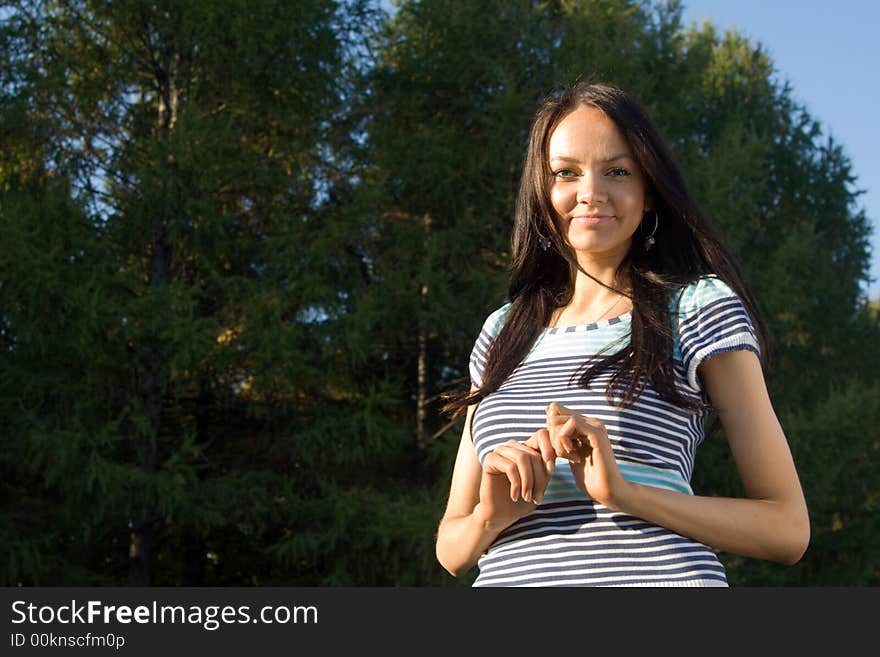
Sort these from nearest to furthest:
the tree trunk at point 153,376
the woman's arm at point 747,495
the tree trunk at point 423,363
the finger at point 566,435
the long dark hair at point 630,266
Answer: the finger at point 566,435 < the woman's arm at point 747,495 < the long dark hair at point 630,266 < the tree trunk at point 153,376 < the tree trunk at point 423,363

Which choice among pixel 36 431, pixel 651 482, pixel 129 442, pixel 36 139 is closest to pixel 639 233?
pixel 651 482

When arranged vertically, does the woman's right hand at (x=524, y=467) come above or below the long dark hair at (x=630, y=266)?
below

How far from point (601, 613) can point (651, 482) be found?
11.1 inches

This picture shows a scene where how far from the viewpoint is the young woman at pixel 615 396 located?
161 cm

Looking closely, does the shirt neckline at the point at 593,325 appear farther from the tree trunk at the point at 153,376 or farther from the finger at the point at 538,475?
the tree trunk at the point at 153,376

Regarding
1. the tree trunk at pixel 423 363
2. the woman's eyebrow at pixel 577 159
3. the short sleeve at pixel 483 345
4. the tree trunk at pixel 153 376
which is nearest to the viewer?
the woman's eyebrow at pixel 577 159

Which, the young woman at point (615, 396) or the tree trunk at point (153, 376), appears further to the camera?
the tree trunk at point (153, 376)

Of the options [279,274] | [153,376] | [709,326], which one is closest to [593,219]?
[709,326]

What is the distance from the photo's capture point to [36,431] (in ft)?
32.1

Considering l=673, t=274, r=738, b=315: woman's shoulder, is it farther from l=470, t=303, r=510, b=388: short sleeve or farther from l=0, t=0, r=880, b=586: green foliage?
l=0, t=0, r=880, b=586: green foliage

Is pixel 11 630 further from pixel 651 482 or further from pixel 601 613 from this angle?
pixel 651 482

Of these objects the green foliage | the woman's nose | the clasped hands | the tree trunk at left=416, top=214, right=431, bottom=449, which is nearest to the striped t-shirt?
the clasped hands

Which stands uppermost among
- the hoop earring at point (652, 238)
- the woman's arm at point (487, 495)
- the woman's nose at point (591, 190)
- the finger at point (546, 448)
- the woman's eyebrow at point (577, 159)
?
the woman's eyebrow at point (577, 159)

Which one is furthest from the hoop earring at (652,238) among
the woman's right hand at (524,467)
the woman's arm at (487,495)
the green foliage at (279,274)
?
the green foliage at (279,274)
